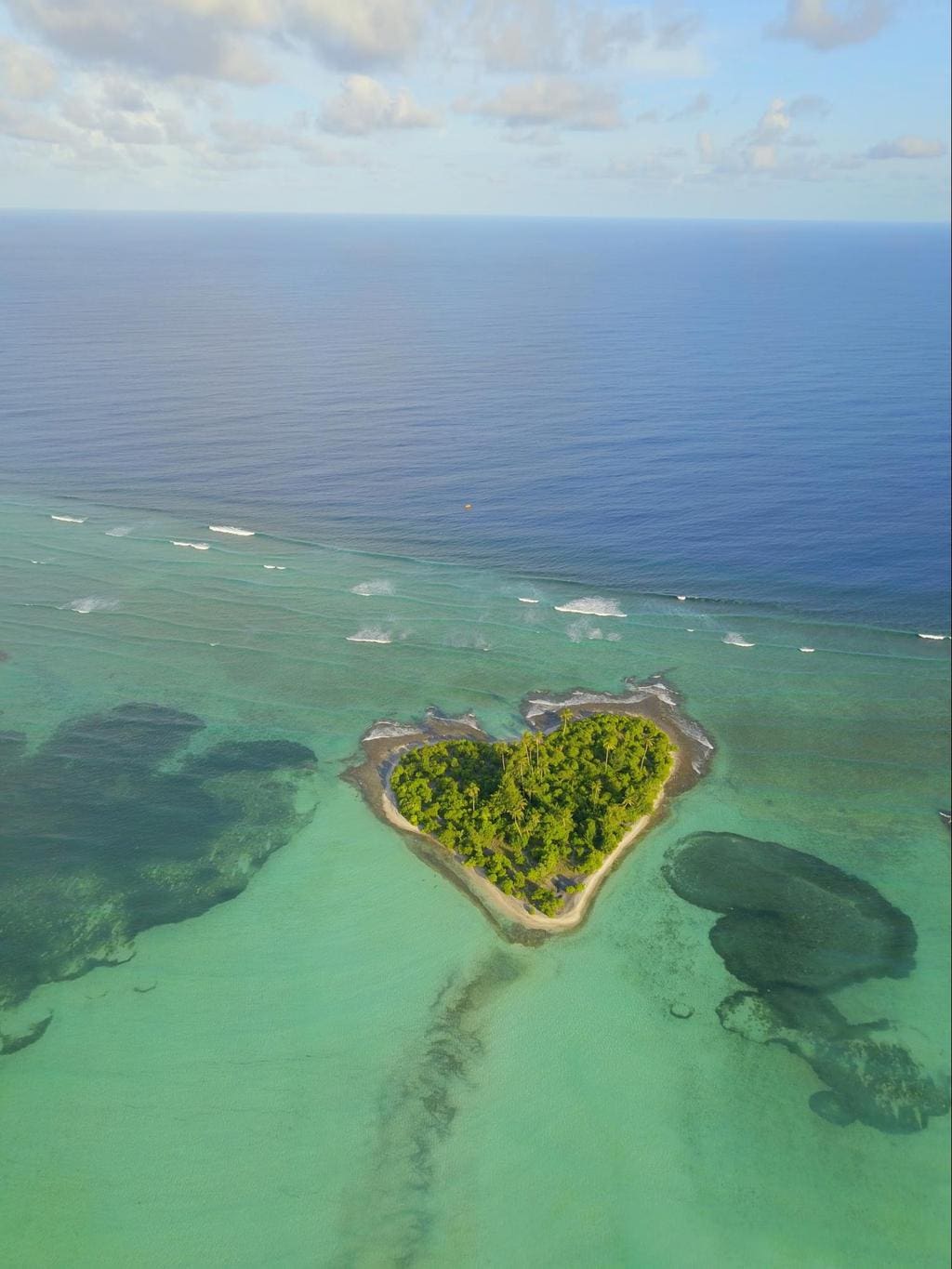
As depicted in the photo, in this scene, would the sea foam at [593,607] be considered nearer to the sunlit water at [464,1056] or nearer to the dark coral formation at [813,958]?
the sunlit water at [464,1056]

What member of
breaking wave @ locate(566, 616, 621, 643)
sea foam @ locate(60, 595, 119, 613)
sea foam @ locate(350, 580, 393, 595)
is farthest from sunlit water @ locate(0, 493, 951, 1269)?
sea foam @ locate(350, 580, 393, 595)

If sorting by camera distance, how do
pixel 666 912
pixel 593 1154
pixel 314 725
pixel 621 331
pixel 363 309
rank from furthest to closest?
1. pixel 363 309
2. pixel 621 331
3. pixel 314 725
4. pixel 666 912
5. pixel 593 1154

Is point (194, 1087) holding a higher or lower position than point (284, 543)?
lower

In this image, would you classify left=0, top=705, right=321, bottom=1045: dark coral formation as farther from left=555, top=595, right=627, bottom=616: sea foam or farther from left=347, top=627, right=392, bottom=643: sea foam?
left=555, top=595, right=627, bottom=616: sea foam

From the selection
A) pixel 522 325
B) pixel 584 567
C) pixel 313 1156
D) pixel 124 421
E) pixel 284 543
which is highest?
pixel 522 325

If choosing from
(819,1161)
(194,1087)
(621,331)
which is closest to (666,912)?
(819,1161)

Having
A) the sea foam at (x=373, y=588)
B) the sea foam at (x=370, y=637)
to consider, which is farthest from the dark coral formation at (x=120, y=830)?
the sea foam at (x=373, y=588)

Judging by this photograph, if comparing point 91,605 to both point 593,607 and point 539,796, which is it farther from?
point 539,796

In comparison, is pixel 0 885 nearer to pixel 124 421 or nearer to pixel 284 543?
pixel 284 543
